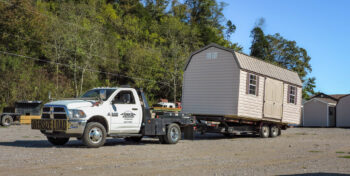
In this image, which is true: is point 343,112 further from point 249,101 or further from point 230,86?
point 230,86

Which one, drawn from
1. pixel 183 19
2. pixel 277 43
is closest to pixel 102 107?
pixel 277 43

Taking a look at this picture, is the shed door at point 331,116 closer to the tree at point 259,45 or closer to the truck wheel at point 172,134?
the tree at point 259,45

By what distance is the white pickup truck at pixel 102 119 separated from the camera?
1202 centimetres

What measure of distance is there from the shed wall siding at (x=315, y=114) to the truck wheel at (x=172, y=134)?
115ft

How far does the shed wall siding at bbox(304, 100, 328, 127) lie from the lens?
46.0m

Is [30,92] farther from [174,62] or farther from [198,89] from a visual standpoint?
[198,89]

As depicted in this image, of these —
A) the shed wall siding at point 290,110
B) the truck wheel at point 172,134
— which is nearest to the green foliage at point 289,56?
the shed wall siding at point 290,110

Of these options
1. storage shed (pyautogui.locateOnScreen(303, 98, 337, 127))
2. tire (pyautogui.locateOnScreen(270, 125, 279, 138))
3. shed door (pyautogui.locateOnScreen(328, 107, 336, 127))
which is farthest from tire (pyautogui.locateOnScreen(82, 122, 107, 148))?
shed door (pyautogui.locateOnScreen(328, 107, 336, 127))

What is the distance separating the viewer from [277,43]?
233ft

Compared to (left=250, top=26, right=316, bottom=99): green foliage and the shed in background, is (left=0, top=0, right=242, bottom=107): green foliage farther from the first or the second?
the shed in background

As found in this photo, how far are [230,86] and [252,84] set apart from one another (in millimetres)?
1419

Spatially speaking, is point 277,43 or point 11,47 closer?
point 11,47

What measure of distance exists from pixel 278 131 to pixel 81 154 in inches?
585

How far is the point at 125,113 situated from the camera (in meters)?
13.3
